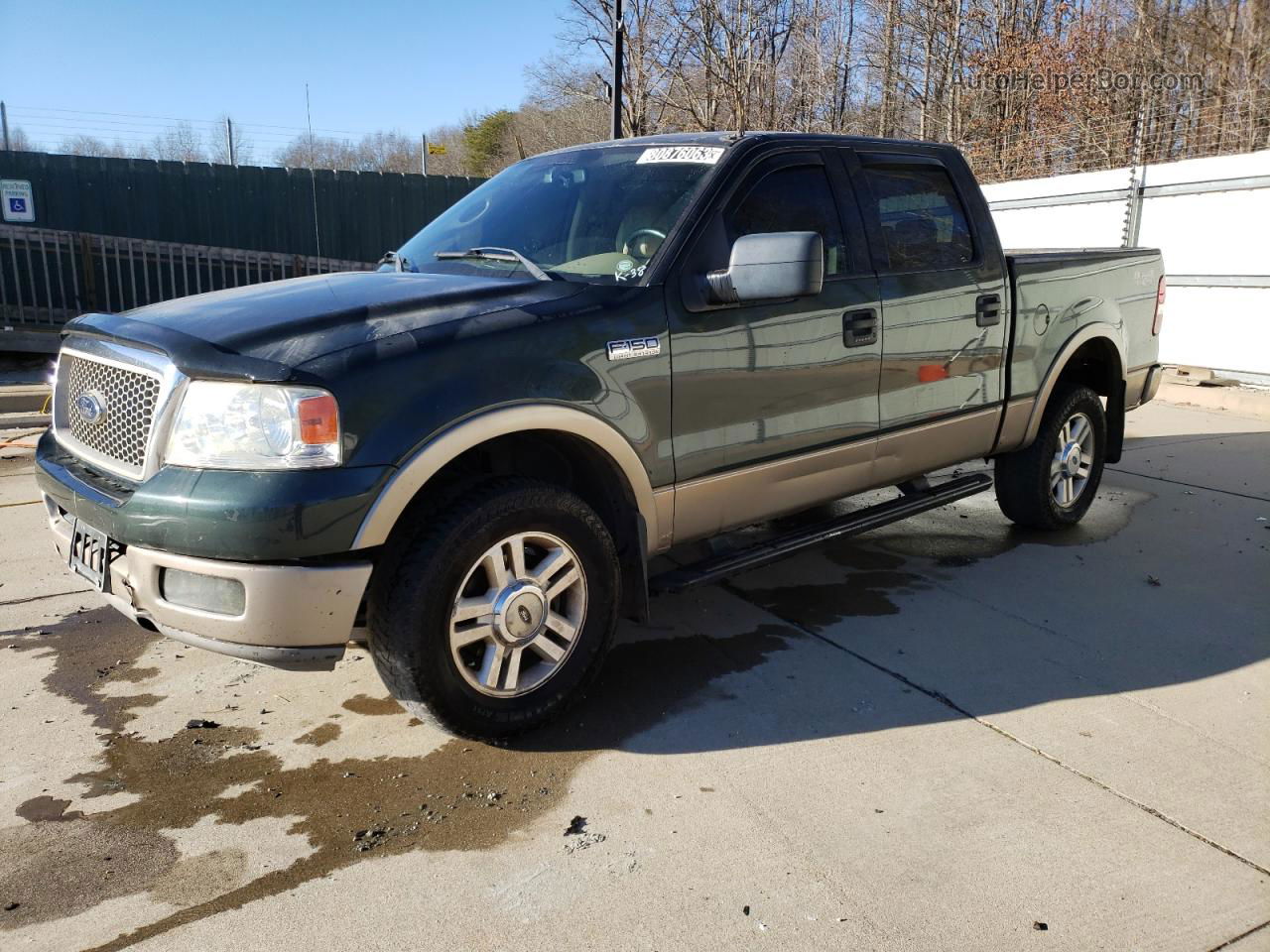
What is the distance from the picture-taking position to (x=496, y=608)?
3.13m

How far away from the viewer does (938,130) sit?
29.4 meters

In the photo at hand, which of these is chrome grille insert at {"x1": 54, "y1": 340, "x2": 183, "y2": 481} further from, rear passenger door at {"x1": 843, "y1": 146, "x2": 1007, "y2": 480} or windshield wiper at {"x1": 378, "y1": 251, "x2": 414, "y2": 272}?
rear passenger door at {"x1": 843, "y1": 146, "x2": 1007, "y2": 480}

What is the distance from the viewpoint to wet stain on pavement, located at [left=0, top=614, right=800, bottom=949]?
2.55 meters

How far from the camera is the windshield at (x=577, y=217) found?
370 cm

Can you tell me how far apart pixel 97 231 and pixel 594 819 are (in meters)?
15.7

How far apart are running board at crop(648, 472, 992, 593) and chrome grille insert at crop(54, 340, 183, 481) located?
174 centimetres

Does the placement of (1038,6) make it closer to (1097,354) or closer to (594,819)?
(1097,354)

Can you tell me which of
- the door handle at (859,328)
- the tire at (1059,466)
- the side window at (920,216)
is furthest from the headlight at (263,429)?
the tire at (1059,466)

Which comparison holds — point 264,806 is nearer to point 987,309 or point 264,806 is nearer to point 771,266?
point 771,266

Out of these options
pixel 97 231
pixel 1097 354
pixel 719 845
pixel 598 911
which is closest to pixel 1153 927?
pixel 719 845

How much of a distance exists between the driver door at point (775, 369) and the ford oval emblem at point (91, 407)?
185cm

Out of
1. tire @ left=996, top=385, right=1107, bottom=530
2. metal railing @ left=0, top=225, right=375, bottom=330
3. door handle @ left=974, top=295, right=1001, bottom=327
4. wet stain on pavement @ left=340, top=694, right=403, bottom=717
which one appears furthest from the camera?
metal railing @ left=0, top=225, right=375, bottom=330

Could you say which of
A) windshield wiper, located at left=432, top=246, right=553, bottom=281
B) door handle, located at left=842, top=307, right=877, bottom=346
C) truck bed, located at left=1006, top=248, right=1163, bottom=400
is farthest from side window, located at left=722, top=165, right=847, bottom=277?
truck bed, located at left=1006, top=248, right=1163, bottom=400

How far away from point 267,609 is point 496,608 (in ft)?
2.27
